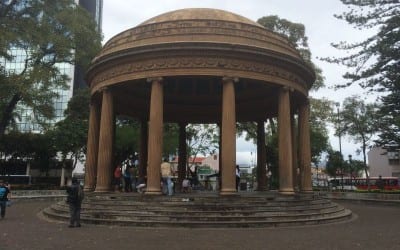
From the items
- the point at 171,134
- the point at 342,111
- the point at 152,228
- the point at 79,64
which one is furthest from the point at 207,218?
the point at 342,111

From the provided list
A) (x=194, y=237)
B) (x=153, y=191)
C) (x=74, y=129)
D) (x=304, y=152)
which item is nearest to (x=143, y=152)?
(x=153, y=191)

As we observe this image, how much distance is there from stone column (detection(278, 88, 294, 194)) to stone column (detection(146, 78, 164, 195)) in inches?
227

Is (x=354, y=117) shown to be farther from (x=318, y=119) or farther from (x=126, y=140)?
Answer: (x=126, y=140)

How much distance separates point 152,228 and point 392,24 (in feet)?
58.9

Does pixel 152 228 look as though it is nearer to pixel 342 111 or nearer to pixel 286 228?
pixel 286 228

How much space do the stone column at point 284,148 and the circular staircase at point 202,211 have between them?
4.57 ft

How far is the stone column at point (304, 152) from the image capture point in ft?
74.5

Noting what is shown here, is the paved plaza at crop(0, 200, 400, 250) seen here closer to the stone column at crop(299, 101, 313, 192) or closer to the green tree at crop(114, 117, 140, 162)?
the stone column at crop(299, 101, 313, 192)

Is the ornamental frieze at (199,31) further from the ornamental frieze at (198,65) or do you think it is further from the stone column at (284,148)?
the stone column at (284,148)

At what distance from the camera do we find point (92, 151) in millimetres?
22516

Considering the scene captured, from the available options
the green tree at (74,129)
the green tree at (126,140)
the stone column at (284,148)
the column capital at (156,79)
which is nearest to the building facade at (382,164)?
the green tree at (126,140)

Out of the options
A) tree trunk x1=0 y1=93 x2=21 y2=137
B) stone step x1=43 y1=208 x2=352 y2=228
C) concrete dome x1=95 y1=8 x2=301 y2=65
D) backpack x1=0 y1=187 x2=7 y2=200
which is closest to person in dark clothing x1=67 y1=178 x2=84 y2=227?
stone step x1=43 y1=208 x2=352 y2=228

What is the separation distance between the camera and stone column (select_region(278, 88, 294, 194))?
64.3ft

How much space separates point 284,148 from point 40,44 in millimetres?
19134
